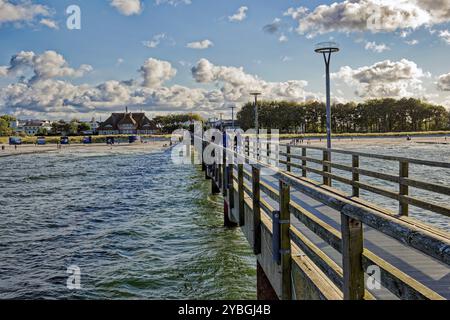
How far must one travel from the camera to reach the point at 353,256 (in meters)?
2.76

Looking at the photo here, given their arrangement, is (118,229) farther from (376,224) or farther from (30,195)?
(376,224)

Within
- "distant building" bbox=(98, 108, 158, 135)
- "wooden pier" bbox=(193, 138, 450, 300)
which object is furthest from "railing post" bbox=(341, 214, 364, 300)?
"distant building" bbox=(98, 108, 158, 135)

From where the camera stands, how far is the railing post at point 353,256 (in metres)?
2.76

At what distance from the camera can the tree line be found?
118m

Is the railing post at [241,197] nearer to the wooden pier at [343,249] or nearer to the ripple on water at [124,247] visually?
the wooden pier at [343,249]

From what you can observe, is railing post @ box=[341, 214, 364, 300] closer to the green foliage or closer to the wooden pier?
the wooden pier

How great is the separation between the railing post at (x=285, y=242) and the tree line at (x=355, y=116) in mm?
115812

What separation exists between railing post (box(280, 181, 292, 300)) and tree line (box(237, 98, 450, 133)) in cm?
11581

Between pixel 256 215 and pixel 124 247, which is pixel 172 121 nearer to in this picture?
pixel 124 247

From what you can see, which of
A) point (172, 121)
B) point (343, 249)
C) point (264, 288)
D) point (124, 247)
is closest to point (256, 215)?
point (264, 288)

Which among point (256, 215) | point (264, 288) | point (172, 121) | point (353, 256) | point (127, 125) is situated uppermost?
point (172, 121)

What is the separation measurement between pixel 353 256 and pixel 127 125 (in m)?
149
